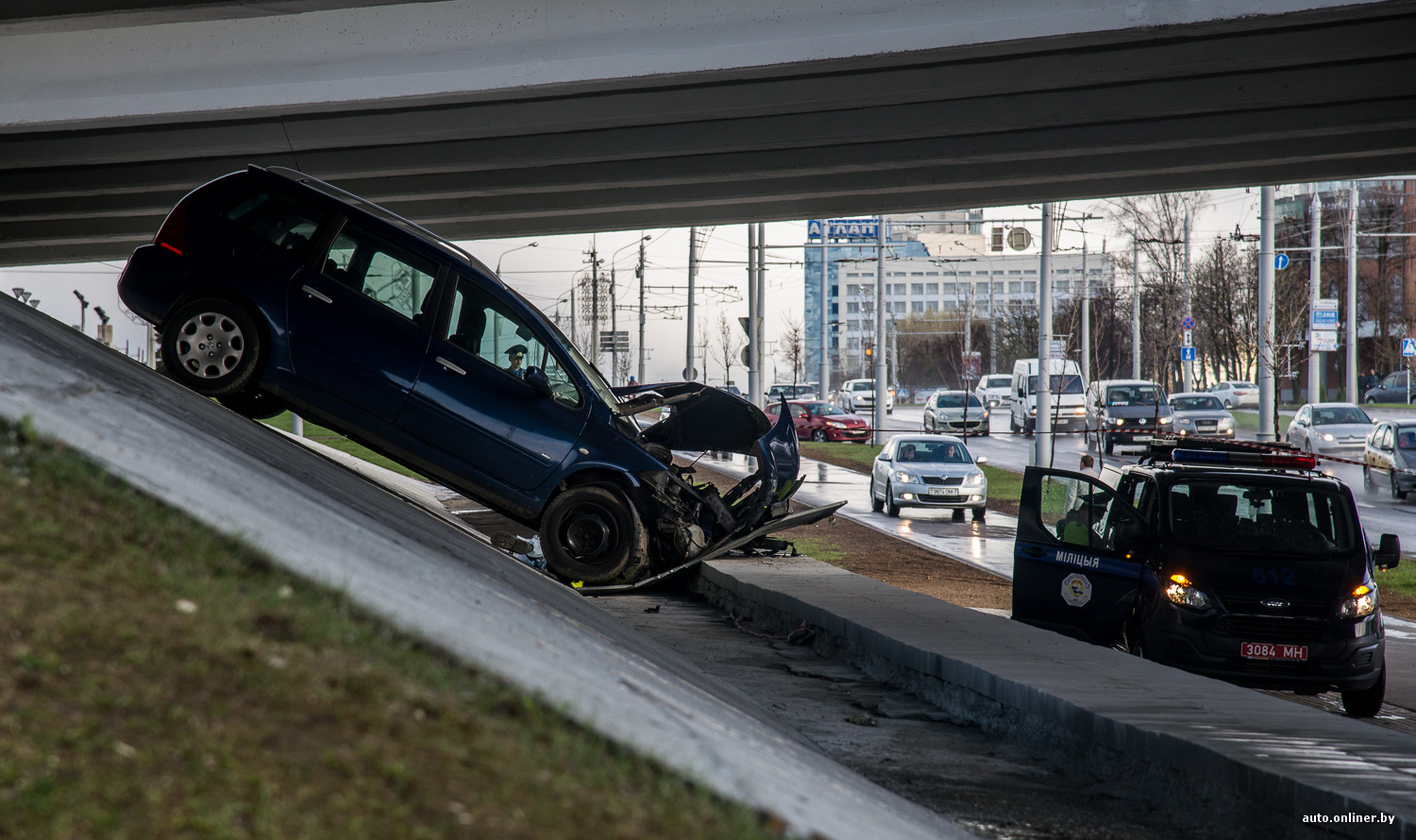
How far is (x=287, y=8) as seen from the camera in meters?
11.1

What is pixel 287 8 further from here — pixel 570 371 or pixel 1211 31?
pixel 1211 31

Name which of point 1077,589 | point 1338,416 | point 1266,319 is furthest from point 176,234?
point 1338,416

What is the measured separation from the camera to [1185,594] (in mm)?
8641

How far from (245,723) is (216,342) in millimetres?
5728

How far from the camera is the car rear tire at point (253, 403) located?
827cm

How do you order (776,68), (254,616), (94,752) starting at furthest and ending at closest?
(776,68) → (254,616) → (94,752)

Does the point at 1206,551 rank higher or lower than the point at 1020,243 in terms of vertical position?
lower

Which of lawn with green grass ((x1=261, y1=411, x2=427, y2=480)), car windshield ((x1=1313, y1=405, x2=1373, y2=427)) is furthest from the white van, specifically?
lawn with green grass ((x1=261, y1=411, x2=427, y2=480))

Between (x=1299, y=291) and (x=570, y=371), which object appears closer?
(x=570, y=371)

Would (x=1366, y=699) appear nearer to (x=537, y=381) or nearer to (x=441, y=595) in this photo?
(x=537, y=381)

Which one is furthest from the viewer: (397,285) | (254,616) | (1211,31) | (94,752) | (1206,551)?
(1211,31)

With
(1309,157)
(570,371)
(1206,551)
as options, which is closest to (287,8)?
(570,371)

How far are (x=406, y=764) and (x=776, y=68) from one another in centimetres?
901

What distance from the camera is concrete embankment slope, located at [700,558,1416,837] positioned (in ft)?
15.9
